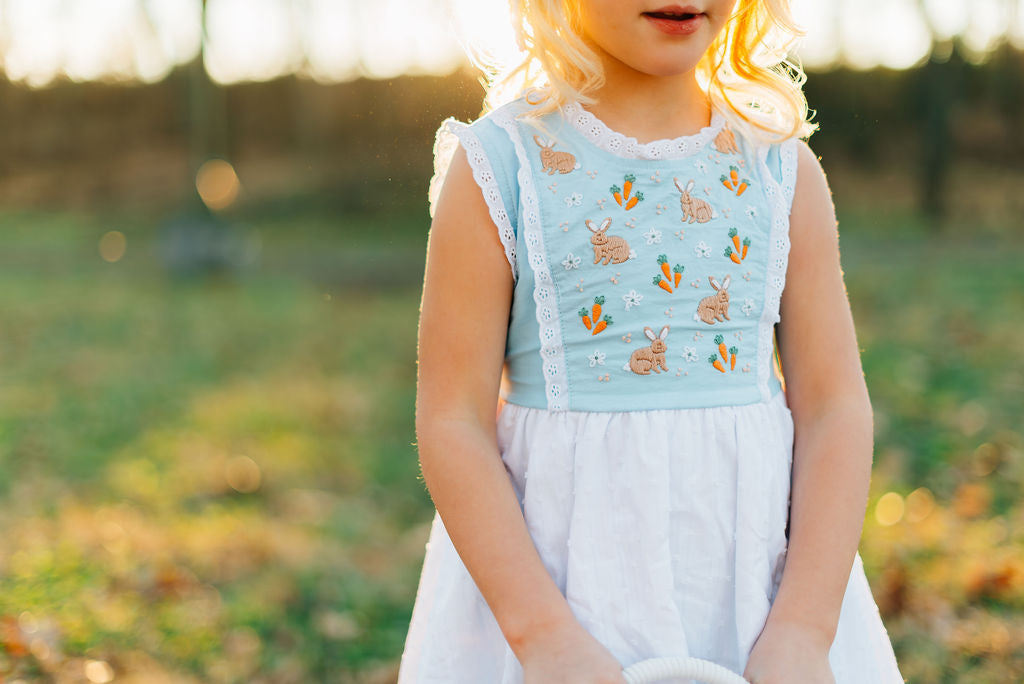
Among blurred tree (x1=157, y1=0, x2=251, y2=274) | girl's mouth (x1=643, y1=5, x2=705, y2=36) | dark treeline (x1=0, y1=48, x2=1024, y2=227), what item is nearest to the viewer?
girl's mouth (x1=643, y1=5, x2=705, y2=36)

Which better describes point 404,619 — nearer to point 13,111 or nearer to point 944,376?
point 944,376

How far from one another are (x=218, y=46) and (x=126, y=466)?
5716 millimetres

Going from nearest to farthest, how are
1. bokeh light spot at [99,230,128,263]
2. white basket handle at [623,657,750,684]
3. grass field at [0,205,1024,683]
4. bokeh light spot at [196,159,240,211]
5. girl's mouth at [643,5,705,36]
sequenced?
white basket handle at [623,657,750,684], girl's mouth at [643,5,705,36], grass field at [0,205,1024,683], bokeh light spot at [196,159,240,211], bokeh light spot at [99,230,128,263]

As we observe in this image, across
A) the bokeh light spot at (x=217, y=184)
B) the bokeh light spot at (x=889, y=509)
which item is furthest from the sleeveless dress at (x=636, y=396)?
the bokeh light spot at (x=217, y=184)

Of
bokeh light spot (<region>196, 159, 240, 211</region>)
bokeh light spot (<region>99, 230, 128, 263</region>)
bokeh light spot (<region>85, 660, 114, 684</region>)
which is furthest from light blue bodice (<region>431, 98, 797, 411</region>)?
bokeh light spot (<region>99, 230, 128, 263</region>)

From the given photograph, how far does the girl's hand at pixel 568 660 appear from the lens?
3.36 feet

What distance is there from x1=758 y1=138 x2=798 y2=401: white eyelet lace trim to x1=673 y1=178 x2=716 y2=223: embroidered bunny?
3.4 inches

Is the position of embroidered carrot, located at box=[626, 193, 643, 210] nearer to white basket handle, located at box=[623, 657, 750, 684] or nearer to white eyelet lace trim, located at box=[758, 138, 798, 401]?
white eyelet lace trim, located at box=[758, 138, 798, 401]

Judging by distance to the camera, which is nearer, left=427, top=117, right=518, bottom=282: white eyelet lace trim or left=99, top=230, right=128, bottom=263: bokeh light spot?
left=427, top=117, right=518, bottom=282: white eyelet lace trim

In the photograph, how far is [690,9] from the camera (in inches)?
43.6

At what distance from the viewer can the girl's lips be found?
3.65ft

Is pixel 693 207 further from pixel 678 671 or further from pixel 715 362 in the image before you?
pixel 678 671

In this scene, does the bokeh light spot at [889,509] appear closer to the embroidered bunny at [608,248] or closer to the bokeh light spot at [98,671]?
the bokeh light spot at [98,671]

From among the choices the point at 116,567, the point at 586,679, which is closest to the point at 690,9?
the point at 586,679
